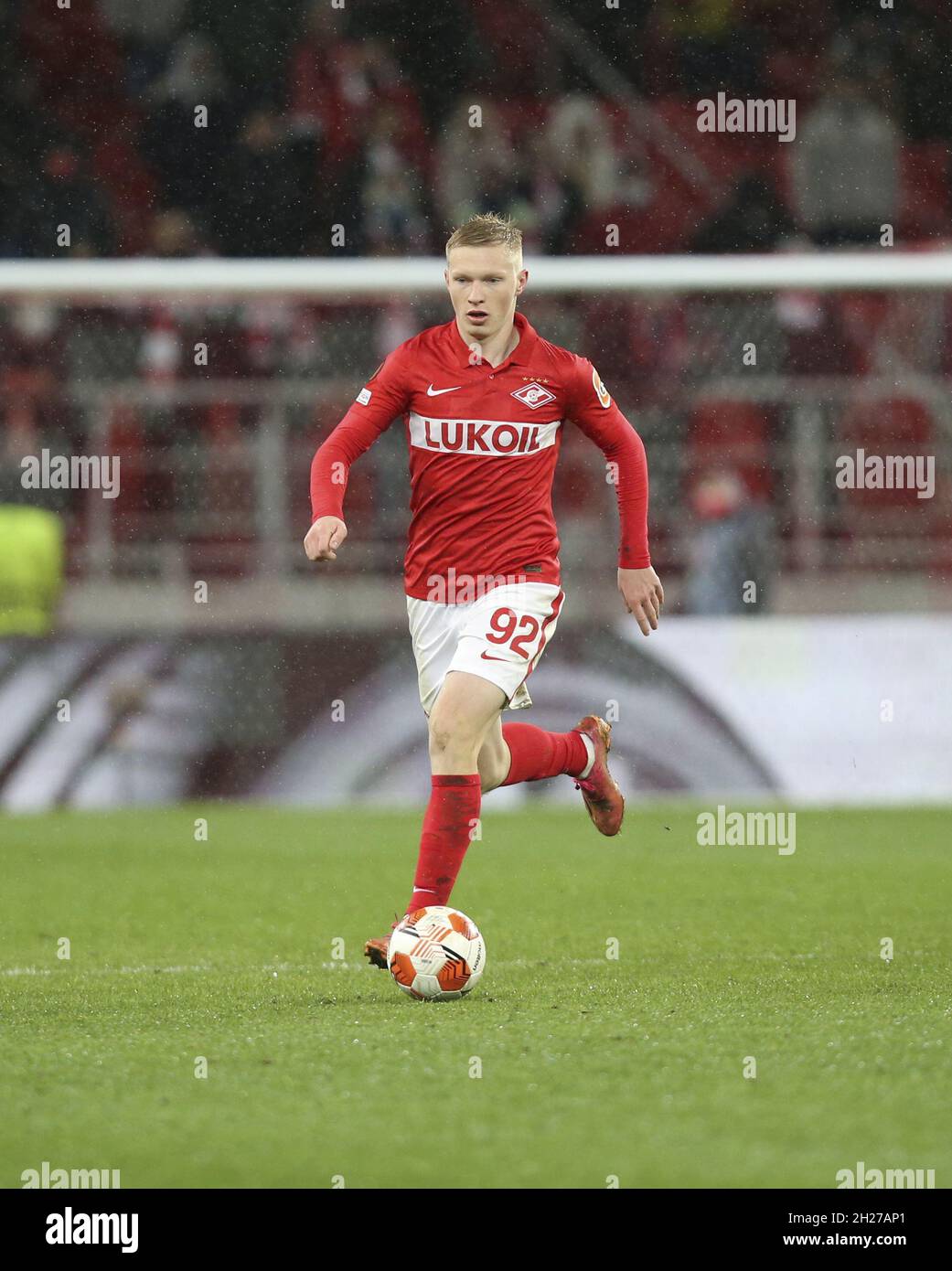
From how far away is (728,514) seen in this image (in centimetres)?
1159

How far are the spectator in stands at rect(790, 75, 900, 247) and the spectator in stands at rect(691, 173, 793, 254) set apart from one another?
0.63 ft

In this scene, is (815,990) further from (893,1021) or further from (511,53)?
(511,53)

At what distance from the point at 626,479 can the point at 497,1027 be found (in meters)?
1.97

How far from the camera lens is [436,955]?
16.6 feet

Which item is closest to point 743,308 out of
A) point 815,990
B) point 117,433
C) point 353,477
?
point 353,477

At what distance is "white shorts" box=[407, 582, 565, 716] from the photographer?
5449 mm

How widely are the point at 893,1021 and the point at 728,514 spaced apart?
715cm

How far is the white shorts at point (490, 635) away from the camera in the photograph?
5449 mm

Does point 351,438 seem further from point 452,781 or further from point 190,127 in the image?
point 190,127

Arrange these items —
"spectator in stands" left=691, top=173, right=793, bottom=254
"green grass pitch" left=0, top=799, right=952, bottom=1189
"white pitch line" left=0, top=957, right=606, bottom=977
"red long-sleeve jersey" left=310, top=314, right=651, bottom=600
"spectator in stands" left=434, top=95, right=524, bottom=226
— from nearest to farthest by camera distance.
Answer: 1. "green grass pitch" left=0, top=799, right=952, bottom=1189
2. "red long-sleeve jersey" left=310, top=314, right=651, bottom=600
3. "white pitch line" left=0, top=957, right=606, bottom=977
4. "spectator in stands" left=691, top=173, right=793, bottom=254
5. "spectator in stands" left=434, top=95, right=524, bottom=226

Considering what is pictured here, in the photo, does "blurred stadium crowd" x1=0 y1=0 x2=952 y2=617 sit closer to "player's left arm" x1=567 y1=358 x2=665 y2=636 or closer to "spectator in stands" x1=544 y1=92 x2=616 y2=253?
"spectator in stands" x1=544 y1=92 x2=616 y2=253

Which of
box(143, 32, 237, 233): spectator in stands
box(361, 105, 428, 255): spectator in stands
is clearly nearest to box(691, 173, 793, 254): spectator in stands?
box(361, 105, 428, 255): spectator in stands

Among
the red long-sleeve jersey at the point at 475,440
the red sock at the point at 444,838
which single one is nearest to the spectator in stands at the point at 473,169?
the red long-sleeve jersey at the point at 475,440

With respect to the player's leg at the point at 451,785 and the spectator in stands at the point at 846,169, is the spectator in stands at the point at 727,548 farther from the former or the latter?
the player's leg at the point at 451,785
